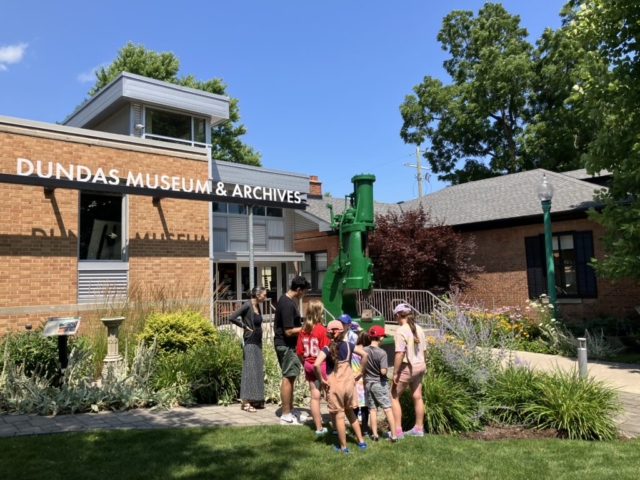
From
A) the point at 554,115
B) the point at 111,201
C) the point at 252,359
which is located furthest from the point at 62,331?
the point at 554,115

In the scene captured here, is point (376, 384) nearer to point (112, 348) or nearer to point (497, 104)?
point (112, 348)

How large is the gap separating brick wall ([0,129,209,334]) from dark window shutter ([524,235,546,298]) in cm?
1019

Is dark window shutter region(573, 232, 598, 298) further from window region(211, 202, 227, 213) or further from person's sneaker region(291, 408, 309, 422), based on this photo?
window region(211, 202, 227, 213)

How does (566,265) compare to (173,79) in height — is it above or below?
below

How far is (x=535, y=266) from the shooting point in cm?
1619

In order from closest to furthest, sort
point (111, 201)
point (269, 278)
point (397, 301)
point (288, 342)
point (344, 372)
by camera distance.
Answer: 1. point (344, 372)
2. point (288, 342)
3. point (111, 201)
4. point (397, 301)
5. point (269, 278)

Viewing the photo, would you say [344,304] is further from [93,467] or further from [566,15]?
[566,15]

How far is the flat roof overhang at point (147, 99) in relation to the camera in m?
14.7

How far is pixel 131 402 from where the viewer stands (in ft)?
22.4

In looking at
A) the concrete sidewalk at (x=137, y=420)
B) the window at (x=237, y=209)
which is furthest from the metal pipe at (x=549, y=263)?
the window at (x=237, y=209)

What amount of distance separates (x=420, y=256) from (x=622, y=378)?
8.12 metres

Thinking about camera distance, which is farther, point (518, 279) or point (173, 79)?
point (173, 79)

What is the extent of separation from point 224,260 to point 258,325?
43.5ft

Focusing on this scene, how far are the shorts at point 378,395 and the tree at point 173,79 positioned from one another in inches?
1059
